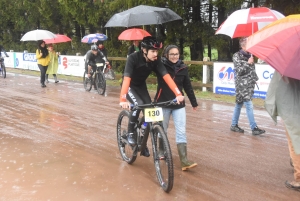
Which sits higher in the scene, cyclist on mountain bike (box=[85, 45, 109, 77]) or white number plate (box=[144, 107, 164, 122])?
cyclist on mountain bike (box=[85, 45, 109, 77])

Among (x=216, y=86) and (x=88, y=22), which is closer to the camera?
(x=216, y=86)

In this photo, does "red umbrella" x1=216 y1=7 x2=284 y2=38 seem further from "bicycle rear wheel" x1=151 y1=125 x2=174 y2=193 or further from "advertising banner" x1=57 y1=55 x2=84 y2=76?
"advertising banner" x1=57 y1=55 x2=84 y2=76

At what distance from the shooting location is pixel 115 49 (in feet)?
67.9

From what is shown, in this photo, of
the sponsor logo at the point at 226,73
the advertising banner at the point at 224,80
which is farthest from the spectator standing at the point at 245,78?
the sponsor logo at the point at 226,73

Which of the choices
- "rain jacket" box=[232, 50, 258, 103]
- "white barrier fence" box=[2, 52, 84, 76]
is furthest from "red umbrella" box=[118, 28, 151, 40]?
"rain jacket" box=[232, 50, 258, 103]

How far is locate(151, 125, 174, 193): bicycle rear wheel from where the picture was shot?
15.6ft

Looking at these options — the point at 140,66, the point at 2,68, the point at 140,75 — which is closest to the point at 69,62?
the point at 2,68

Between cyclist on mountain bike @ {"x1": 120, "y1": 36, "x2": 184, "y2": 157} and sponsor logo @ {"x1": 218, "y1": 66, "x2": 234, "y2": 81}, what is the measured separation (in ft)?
23.7

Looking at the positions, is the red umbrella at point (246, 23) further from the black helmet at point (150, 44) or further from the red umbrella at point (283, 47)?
the red umbrella at point (283, 47)

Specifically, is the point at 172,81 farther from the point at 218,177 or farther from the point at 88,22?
the point at 88,22

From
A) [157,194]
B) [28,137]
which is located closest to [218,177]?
[157,194]

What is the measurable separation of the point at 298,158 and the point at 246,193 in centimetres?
77

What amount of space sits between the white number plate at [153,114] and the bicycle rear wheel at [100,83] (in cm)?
840

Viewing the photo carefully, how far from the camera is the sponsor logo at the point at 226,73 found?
12.5 metres
